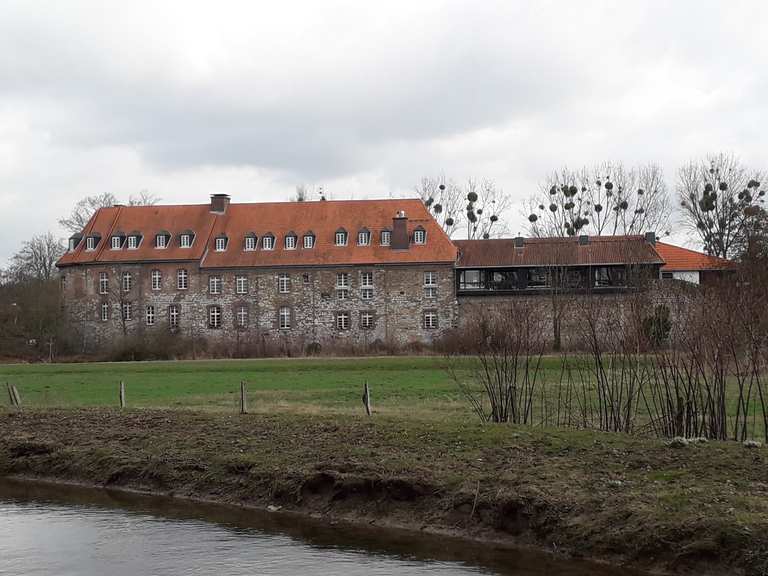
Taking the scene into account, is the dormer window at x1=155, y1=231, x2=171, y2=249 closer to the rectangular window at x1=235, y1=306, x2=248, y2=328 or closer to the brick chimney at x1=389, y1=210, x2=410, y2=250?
the rectangular window at x1=235, y1=306, x2=248, y2=328

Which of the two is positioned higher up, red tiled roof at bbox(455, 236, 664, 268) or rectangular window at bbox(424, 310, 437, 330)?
red tiled roof at bbox(455, 236, 664, 268)

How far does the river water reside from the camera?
10008 mm


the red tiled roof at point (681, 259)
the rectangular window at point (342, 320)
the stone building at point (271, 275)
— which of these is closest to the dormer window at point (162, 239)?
the stone building at point (271, 275)

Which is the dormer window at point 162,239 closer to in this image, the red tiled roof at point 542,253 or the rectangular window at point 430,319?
the rectangular window at point 430,319

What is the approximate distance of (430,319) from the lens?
212 ft

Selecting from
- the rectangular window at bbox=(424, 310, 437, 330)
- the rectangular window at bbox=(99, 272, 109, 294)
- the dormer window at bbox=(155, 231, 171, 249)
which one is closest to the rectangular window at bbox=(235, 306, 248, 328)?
the dormer window at bbox=(155, 231, 171, 249)

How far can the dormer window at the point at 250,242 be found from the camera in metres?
67.6

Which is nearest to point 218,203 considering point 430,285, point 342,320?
point 342,320

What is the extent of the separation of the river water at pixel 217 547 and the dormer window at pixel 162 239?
56696mm

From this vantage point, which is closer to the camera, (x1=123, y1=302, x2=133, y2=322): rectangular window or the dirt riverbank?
the dirt riverbank

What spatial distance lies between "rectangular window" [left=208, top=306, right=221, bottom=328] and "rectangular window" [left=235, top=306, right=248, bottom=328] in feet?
4.49

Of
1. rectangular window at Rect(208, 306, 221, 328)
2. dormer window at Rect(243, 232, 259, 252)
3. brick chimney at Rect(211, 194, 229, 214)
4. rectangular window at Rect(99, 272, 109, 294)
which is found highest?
brick chimney at Rect(211, 194, 229, 214)

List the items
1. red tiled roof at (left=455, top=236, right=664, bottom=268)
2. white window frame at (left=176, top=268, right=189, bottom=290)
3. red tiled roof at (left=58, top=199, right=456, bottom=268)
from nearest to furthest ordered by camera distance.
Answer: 1. red tiled roof at (left=455, top=236, right=664, bottom=268)
2. red tiled roof at (left=58, top=199, right=456, bottom=268)
3. white window frame at (left=176, top=268, right=189, bottom=290)

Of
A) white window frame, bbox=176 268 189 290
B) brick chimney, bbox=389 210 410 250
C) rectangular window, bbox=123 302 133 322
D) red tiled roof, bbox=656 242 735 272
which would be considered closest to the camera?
red tiled roof, bbox=656 242 735 272
